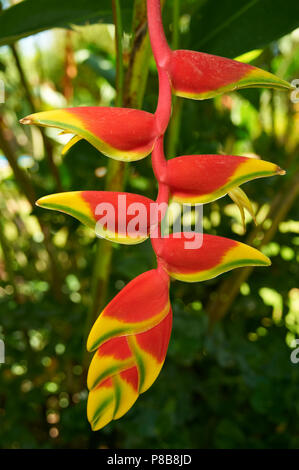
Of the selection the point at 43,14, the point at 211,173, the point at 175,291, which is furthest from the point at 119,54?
the point at 175,291

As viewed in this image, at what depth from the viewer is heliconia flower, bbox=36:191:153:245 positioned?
0.18 meters

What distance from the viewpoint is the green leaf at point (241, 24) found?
376mm

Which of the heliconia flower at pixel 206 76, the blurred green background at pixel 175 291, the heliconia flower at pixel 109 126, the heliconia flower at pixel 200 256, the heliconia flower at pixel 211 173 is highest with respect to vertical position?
the heliconia flower at pixel 206 76

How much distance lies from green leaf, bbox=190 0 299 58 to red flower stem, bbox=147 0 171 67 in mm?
190

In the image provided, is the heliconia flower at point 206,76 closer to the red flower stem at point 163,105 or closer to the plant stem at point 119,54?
the red flower stem at point 163,105

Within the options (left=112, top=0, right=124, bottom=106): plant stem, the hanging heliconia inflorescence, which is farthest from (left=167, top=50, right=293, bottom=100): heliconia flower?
(left=112, top=0, right=124, bottom=106): plant stem

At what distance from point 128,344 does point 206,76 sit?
0.35ft

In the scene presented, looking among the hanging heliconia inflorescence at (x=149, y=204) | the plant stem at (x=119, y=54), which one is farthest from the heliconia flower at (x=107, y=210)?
the plant stem at (x=119, y=54)

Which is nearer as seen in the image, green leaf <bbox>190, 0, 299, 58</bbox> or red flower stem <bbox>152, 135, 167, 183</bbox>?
red flower stem <bbox>152, 135, 167, 183</bbox>

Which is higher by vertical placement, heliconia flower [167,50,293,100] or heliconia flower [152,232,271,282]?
heliconia flower [167,50,293,100]

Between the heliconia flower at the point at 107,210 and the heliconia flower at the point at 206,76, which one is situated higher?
the heliconia flower at the point at 206,76

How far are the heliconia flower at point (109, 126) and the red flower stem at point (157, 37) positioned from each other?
3cm

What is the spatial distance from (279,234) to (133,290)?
583 millimetres

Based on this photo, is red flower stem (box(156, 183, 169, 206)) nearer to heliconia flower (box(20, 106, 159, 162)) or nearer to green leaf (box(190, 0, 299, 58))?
heliconia flower (box(20, 106, 159, 162))
